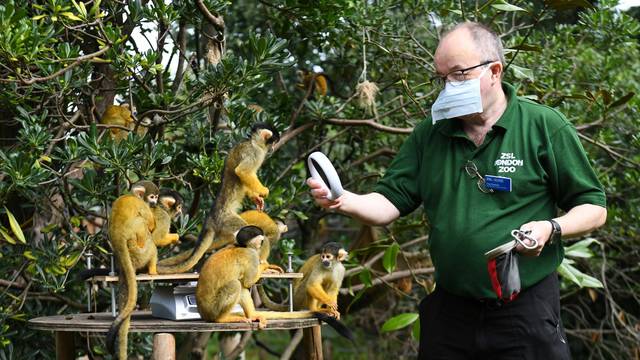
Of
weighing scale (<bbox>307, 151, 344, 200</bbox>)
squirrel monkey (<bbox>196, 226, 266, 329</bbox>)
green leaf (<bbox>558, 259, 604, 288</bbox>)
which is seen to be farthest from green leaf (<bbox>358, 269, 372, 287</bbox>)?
weighing scale (<bbox>307, 151, 344, 200</bbox>)

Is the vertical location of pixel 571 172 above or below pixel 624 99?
below

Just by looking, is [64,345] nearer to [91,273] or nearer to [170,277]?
[91,273]

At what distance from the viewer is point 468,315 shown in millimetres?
2758

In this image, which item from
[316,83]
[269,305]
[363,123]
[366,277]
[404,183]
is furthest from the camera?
[316,83]

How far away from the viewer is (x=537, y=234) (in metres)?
2.47

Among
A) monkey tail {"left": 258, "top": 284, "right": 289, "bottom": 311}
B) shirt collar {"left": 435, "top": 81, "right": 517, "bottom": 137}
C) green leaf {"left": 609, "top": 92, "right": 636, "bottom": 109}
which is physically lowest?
monkey tail {"left": 258, "top": 284, "right": 289, "bottom": 311}

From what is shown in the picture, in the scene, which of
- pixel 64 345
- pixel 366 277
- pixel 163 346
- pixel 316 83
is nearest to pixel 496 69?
pixel 163 346

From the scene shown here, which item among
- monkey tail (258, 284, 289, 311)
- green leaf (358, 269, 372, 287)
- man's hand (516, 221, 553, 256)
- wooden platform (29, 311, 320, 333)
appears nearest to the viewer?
man's hand (516, 221, 553, 256)

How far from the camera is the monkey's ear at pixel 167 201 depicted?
3699 millimetres

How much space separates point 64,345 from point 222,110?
4.67ft

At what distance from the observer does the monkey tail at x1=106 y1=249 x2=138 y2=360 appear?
3.38 m

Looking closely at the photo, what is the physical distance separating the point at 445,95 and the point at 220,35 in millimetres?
1943

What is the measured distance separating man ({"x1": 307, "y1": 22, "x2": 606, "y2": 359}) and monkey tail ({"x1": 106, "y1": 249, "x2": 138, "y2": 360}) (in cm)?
105

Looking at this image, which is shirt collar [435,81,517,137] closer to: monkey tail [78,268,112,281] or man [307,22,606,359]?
man [307,22,606,359]
